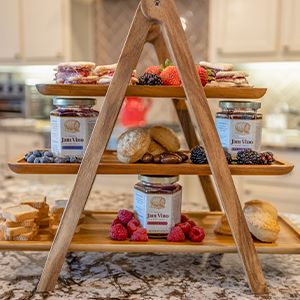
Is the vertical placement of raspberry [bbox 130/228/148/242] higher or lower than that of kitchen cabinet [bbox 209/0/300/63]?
lower

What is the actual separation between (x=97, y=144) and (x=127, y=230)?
0.71 feet

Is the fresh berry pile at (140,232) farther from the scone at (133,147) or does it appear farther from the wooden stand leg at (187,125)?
the wooden stand leg at (187,125)

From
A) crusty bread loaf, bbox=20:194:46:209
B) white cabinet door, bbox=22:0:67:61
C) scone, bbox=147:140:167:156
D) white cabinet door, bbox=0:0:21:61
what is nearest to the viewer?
scone, bbox=147:140:167:156

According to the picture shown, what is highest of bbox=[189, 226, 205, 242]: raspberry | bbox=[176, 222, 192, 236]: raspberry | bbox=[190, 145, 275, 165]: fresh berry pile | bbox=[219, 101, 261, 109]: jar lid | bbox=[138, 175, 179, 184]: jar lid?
bbox=[219, 101, 261, 109]: jar lid

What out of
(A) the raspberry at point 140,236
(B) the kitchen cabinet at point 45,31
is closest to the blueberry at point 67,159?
(A) the raspberry at point 140,236

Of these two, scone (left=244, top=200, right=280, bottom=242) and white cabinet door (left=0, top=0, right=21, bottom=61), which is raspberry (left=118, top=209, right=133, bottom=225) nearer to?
scone (left=244, top=200, right=280, bottom=242)

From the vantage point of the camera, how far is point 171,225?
Result: 91 cm

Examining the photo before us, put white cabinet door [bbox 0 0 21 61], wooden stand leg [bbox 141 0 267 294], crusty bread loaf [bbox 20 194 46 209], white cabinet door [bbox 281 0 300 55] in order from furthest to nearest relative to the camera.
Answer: white cabinet door [bbox 0 0 21 61] < white cabinet door [bbox 281 0 300 55] < crusty bread loaf [bbox 20 194 46 209] < wooden stand leg [bbox 141 0 267 294]

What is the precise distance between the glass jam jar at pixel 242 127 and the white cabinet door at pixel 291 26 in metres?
2.02

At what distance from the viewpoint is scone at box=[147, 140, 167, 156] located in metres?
0.90

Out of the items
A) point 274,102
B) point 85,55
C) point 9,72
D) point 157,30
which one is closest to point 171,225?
point 157,30

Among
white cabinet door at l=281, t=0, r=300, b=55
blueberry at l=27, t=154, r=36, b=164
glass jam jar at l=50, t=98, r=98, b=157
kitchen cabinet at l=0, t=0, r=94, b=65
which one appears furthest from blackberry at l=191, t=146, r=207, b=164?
kitchen cabinet at l=0, t=0, r=94, b=65

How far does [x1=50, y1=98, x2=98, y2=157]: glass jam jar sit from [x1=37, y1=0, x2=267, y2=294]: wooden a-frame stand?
0.25 feet

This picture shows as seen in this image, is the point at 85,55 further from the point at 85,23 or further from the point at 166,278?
the point at 166,278
